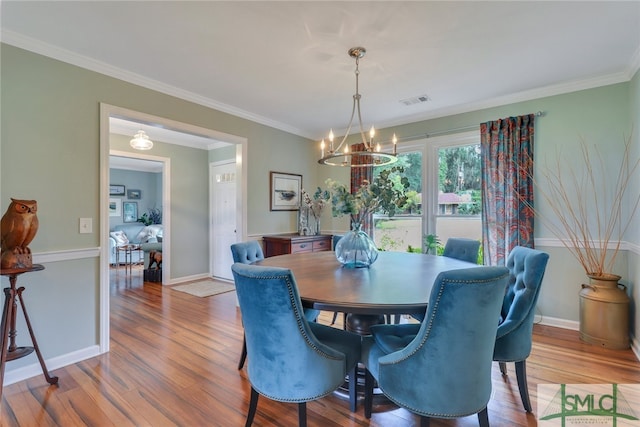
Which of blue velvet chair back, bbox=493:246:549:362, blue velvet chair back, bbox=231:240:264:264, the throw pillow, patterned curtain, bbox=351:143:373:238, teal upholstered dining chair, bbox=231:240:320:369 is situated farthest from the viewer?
the throw pillow

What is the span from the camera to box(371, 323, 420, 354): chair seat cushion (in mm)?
1615

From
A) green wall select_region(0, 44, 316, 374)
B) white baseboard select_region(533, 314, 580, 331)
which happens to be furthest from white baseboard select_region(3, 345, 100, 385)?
white baseboard select_region(533, 314, 580, 331)

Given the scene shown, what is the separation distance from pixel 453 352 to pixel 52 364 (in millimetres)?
2983

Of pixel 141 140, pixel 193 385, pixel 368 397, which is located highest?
pixel 141 140

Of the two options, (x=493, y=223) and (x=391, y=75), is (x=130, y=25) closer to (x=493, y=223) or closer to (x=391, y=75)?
(x=391, y=75)

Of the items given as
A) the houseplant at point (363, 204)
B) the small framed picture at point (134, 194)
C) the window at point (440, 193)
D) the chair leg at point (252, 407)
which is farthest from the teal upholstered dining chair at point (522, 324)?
the small framed picture at point (134, 194)

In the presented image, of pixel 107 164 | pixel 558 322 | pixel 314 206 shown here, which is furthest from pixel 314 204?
pixel 558 322

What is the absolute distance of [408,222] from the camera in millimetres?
4168

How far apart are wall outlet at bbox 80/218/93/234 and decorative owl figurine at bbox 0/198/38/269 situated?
50cm

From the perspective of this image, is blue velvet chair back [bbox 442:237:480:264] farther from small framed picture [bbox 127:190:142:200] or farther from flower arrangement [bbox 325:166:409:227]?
small framed picture [bbox 127:190:142:200]

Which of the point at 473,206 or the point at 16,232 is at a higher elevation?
the point at 473,206

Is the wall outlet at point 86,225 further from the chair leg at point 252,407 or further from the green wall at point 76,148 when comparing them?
the chair leg at point 252,407

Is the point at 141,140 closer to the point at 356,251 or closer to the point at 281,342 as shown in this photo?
the point at 356,251

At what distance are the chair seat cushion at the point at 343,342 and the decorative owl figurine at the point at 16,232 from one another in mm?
2068
